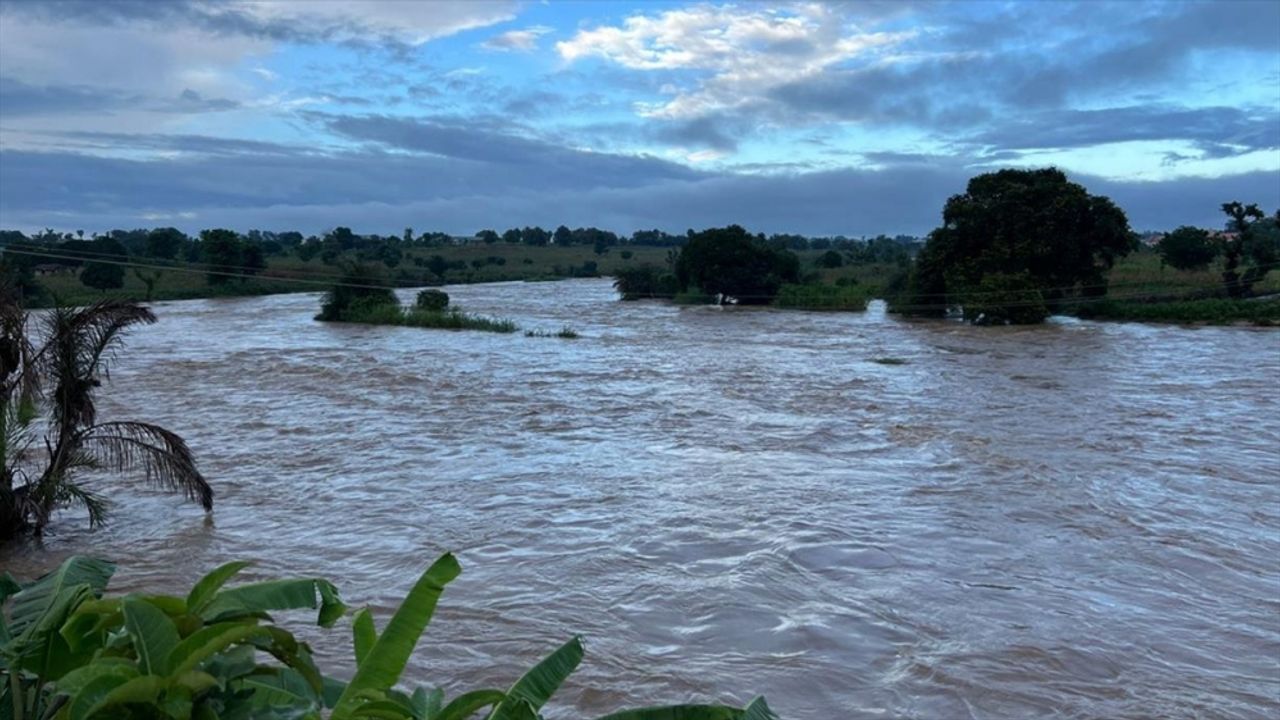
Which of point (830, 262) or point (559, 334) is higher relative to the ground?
point (830, 262)

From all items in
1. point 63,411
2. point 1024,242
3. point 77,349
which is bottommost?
point 63,411

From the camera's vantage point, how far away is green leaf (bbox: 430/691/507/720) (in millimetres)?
1175

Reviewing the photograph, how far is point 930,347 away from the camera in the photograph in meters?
23.3

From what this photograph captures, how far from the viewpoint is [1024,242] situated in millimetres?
29094

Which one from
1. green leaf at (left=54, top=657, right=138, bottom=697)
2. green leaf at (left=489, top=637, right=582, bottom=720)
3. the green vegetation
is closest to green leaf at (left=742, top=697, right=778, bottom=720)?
the green vegetation

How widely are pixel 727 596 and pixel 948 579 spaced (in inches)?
56.6

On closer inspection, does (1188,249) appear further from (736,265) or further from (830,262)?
(830,262)

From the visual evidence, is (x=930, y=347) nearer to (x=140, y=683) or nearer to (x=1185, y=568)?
(x=1185, y=568)

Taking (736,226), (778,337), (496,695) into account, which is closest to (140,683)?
→ (496,695)

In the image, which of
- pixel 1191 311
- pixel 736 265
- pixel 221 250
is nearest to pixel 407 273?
pixel 221 250

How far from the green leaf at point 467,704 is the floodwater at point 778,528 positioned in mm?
3208

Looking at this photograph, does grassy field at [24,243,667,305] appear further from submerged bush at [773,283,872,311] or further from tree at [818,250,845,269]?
submerged bush at [773,283,872,311]

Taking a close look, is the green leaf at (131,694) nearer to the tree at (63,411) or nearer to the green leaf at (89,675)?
the green leaf at (89,675)

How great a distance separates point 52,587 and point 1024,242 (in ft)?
100
